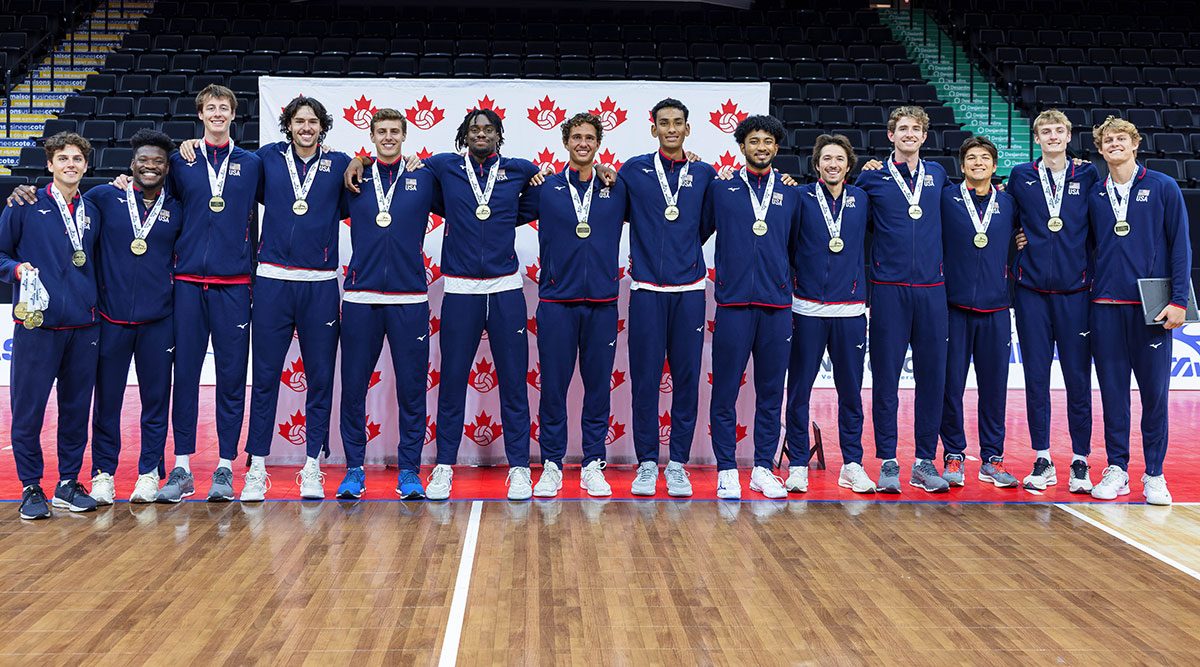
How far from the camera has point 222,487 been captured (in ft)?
15.3

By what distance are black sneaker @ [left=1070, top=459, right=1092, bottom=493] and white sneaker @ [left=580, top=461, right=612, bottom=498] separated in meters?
2.36

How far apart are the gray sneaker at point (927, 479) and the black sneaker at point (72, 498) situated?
3.96 m

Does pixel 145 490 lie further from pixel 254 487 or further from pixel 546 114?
pixel 546 114

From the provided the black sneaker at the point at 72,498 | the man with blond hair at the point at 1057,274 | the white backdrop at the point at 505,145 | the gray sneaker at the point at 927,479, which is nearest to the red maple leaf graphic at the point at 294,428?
the white backdrop at the point at 505,145

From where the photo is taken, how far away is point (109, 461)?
4.65 metres

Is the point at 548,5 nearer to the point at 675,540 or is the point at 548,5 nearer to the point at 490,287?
the point at 490,287

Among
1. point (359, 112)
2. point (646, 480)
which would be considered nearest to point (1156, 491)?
point (646, 480)

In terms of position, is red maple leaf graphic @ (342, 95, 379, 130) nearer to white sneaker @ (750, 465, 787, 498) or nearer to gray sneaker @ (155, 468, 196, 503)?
gray sneaker @ (155, 468, 196, 503)

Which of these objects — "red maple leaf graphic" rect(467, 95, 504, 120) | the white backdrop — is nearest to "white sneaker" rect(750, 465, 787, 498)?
the white backdrop

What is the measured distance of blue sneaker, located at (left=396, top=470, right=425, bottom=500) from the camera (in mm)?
4730

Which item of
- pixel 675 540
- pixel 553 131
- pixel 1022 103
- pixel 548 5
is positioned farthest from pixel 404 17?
pixel 675 540

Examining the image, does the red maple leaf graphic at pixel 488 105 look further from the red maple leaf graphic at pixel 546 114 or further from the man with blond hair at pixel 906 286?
the man with blond hair at pixel 906 286

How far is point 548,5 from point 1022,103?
25.8 ft

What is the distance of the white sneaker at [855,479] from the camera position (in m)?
4.99
